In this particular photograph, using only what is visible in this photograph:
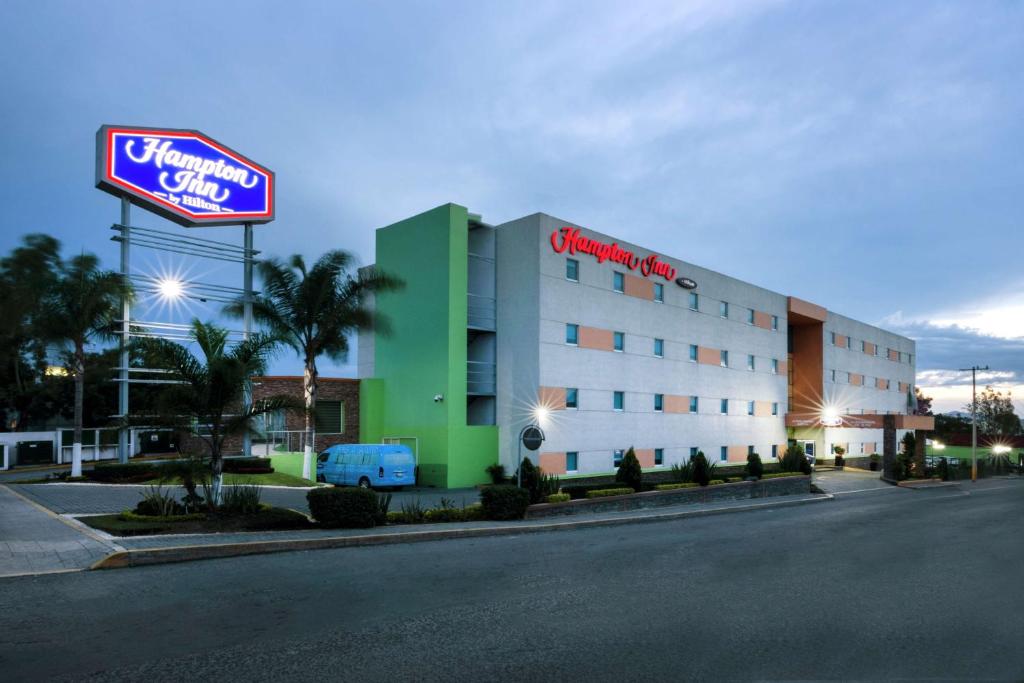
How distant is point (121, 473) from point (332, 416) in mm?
10334

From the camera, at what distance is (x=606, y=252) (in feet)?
119

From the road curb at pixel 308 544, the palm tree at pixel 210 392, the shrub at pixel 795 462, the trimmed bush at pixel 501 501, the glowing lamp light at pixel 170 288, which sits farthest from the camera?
the shrub at pixel 795 462

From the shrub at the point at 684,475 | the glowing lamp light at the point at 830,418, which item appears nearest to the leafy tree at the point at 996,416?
the glowing lamp light at the point at 830,418

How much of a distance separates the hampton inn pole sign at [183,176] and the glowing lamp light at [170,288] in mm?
2918

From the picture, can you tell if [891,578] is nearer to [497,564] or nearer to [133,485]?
[497,564]

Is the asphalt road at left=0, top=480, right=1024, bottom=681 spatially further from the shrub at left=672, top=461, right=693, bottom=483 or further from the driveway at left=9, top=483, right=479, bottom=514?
the shrub at left=672, top=461, right=693, bottom=483

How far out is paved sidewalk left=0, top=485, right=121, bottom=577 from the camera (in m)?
11.1

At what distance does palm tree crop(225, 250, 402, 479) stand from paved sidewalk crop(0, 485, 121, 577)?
13836 mm

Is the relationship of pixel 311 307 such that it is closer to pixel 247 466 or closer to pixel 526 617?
pixel 247 466

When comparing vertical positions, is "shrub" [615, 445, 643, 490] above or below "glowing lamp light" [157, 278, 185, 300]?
below

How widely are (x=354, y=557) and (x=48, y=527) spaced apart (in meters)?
7.08

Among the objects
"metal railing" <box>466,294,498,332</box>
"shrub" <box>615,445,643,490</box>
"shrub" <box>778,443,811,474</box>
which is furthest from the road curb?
"shrub" <box>778,443,811,474</box>

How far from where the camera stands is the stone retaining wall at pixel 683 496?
74.8 feet

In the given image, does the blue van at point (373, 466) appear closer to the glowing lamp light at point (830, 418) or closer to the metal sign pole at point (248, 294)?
the metal sign pole at point (248, 294)
